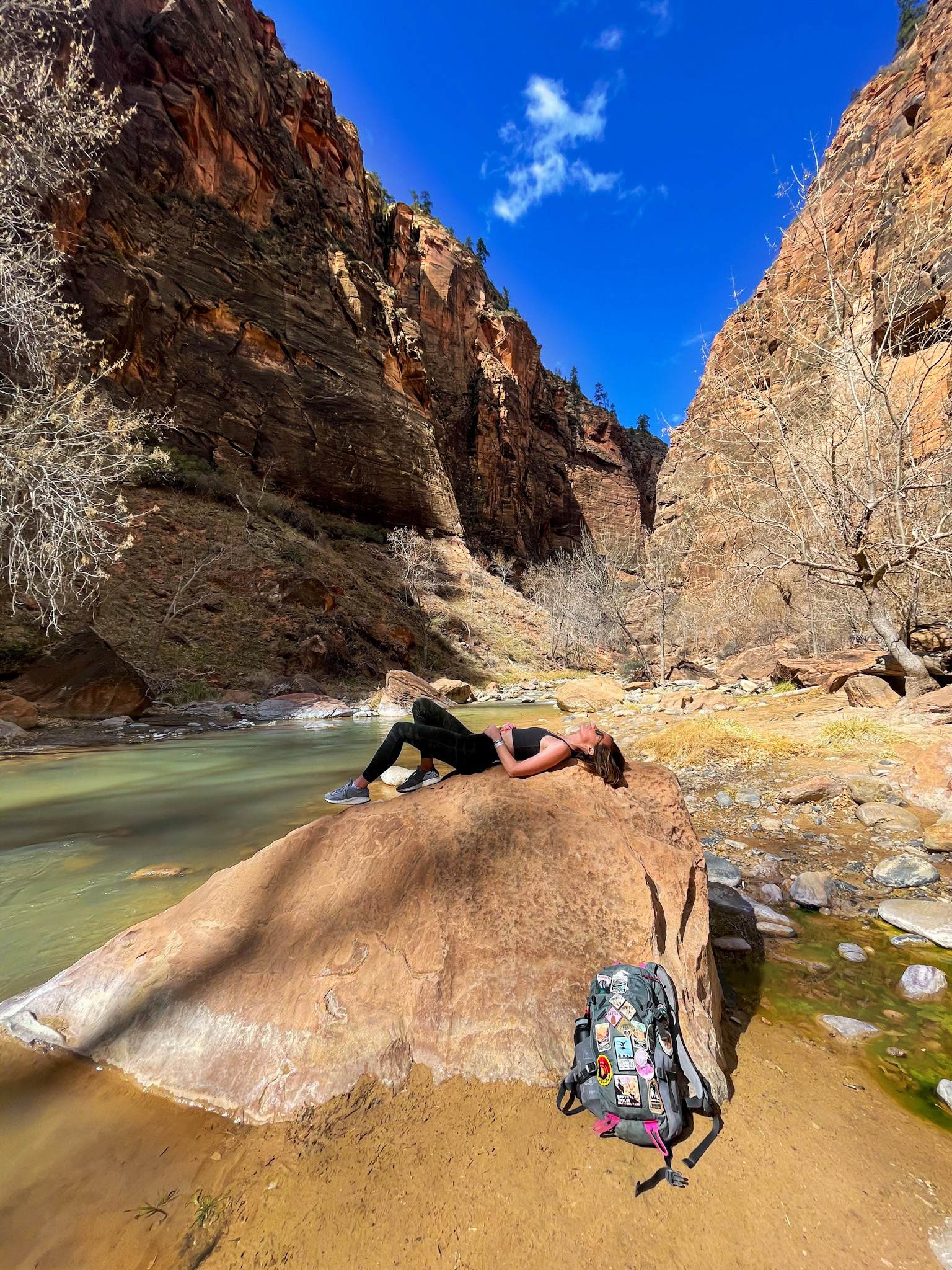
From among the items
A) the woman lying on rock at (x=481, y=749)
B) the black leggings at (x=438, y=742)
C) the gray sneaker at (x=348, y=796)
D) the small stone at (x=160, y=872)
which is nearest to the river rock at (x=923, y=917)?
the woman lying on rock at (x=481, y=749)

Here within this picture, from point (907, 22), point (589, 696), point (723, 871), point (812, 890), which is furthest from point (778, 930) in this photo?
point (907, 22)

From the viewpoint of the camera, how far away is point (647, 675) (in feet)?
69.6

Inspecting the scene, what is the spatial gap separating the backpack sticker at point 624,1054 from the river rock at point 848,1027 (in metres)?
0.97

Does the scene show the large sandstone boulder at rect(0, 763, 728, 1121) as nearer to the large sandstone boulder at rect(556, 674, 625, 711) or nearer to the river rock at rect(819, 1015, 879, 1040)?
the river rock at rect(819, 1015, 879, 1040)

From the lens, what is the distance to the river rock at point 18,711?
9.20 m

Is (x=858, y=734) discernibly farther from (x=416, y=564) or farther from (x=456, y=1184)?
(x=416, y=564)

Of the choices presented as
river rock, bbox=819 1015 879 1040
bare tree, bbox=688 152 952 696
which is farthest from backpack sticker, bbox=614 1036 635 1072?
bare tree, bbox=688 152 952 696

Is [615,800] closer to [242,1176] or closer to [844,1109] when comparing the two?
[844,1109]

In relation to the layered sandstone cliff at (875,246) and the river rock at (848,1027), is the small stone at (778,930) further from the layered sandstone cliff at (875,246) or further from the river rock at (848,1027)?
the layered sandstone cliff at (875,246)

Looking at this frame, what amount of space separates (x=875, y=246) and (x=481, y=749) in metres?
17.2

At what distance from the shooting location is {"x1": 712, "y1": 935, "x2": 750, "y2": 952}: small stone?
2.60m

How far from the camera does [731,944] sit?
265 cm

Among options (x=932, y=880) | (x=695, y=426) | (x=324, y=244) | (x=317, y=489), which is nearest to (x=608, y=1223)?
(x=932, y=880)

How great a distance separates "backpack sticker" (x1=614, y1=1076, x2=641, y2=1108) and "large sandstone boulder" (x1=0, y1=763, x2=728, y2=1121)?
233 millimetres
